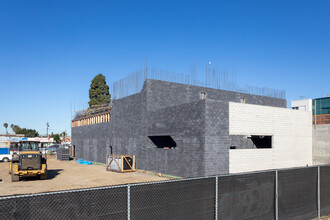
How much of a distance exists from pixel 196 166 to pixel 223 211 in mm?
11485

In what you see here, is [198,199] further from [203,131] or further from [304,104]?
[304,104]

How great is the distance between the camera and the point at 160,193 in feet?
21.5

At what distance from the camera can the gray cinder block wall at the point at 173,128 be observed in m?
18.8

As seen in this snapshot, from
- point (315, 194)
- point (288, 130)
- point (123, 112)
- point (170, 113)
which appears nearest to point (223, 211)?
point (315, 194)

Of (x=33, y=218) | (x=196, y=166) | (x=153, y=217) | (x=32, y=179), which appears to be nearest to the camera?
(x=33, y=218)

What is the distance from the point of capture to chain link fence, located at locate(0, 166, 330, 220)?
206 inches

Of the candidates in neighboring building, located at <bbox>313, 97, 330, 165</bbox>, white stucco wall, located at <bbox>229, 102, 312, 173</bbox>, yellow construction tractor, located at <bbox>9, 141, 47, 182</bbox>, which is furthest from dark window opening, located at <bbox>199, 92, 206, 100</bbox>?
yellow construction tractor, located at <bbox>9, 141, 47, 182</bbox>

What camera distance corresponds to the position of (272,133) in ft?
71.3

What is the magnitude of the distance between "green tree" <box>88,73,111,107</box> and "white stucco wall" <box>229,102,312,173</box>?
44.4 metres

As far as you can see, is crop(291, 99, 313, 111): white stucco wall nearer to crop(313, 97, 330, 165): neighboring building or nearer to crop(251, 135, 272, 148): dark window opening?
crop(313, 97, 330, 165): neighboring building

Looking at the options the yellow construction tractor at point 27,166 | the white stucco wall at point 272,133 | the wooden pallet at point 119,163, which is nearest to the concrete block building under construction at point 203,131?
the white stucco wall at point 272,133

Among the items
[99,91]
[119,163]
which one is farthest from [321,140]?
[99,91]

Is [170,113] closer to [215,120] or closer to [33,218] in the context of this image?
[215,120]

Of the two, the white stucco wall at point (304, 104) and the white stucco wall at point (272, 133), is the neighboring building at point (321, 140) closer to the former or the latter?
the white stucco wall at point (272, 133)
